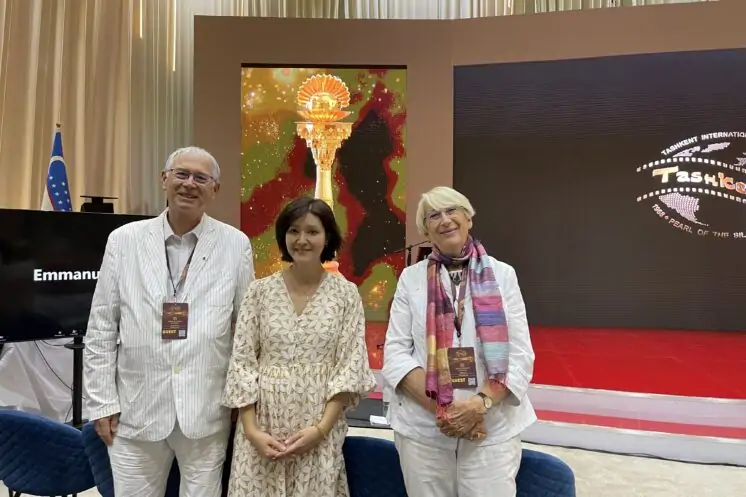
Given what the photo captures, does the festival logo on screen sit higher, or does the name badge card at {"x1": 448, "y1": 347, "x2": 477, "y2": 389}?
the festival logo on screen

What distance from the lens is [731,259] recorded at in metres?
6.66

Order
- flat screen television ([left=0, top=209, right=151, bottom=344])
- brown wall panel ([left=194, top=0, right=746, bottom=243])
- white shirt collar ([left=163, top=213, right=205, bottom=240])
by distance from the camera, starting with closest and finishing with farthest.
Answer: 1. white shirt collar ([left=163, top=213, right=205, bottom=240])
2. flat screen television ([left=0, top=209, right=151, bottom=344])
3. brown wall panel ([left=194, top=0, right=746, bottom=243])

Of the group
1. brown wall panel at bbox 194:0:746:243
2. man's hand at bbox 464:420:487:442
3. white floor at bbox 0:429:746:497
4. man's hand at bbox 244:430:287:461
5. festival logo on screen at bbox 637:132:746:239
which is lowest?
white floor at bbox 0:429:746:497

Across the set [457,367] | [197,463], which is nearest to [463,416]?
[457,367]

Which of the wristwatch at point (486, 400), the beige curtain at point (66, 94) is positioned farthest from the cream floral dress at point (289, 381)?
the beige curtain at point (66, 94)

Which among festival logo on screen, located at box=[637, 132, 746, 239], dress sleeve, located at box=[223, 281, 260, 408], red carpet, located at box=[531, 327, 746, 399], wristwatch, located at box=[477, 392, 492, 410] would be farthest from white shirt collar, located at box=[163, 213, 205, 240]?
festival logo on screen, located at box=[637, 132, 746, 239]

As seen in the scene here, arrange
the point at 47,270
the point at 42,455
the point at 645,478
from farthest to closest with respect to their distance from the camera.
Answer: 1. the point at 645,478
2. the point at 47,270
3. the point at 42,455

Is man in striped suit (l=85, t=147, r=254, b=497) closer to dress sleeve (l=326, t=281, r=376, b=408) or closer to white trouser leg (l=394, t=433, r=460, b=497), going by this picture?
dress sleeve (l=326, t=281, r=376, b=408)

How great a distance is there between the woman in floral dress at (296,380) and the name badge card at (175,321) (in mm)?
156

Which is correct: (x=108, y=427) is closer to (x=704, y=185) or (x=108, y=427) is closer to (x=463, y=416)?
(x=463, y=416)

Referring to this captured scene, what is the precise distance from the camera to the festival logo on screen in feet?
21.6

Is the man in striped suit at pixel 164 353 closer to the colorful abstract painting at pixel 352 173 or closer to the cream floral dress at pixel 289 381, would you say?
the cream floral dress at pixel 289 381

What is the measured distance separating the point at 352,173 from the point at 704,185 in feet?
14.1

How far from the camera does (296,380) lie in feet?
4.85
